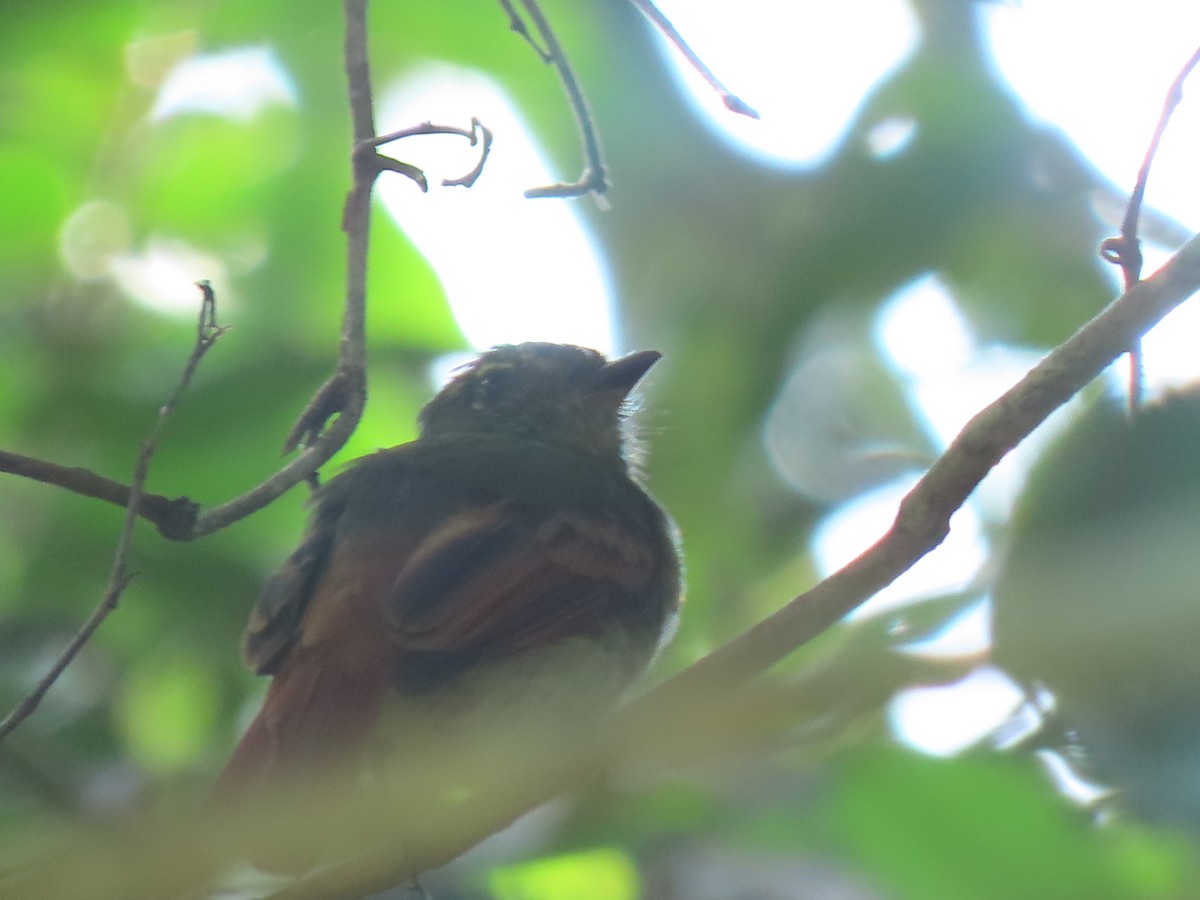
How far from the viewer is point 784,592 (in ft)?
10.8

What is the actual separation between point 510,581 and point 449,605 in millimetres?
183

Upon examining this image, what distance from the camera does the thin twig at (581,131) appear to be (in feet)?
9.40

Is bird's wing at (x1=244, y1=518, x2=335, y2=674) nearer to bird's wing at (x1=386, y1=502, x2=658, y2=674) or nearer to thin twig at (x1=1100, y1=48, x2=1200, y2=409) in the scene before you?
bird's wing at (x1=386, y1=502, x2=658, y2=674)

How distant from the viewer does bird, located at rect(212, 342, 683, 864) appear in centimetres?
282

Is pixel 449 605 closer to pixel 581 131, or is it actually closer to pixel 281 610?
pixel 281 610

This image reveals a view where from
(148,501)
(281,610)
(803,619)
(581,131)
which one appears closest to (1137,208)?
(803,619)

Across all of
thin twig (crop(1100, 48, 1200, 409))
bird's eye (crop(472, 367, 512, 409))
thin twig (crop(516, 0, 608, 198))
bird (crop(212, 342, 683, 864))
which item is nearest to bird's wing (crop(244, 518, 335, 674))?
bird (crop(212, 342, 683, 864))

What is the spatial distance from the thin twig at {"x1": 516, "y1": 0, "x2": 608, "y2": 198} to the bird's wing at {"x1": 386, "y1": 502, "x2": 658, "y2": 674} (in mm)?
743

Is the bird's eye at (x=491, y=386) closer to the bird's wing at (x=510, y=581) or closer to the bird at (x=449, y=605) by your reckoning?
the bird at (x=449, y=605)

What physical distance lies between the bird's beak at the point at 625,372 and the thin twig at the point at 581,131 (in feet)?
3.40

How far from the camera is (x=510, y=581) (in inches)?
121

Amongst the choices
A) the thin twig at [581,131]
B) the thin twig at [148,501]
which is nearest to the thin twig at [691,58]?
the thin twig at [581,131]

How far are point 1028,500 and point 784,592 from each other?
1150mm

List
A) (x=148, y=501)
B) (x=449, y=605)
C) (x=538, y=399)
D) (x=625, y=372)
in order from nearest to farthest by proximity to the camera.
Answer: (x=148, y=501) < (x=449, y=605) < (x=625, y=372) < (x=538, y=399)
